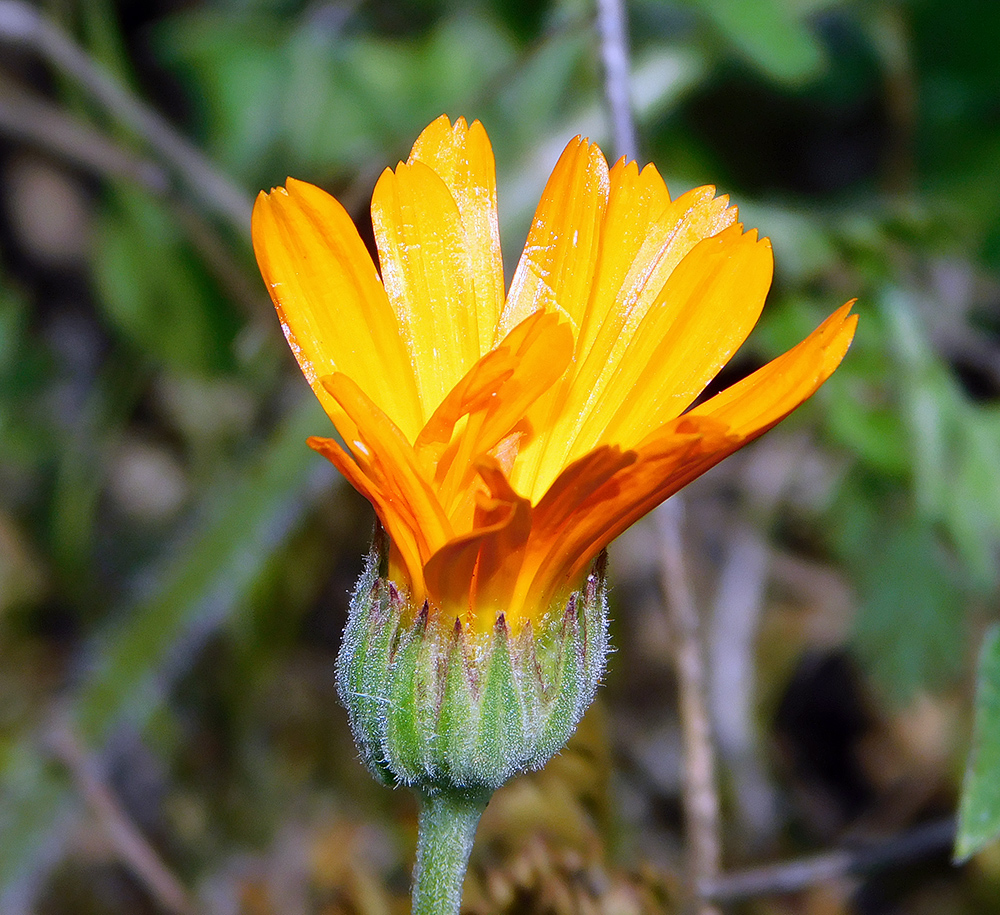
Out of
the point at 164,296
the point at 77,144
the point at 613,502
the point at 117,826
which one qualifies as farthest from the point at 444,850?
the point at 164,296

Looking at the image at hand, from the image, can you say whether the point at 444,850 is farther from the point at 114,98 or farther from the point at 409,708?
the point at 114,98

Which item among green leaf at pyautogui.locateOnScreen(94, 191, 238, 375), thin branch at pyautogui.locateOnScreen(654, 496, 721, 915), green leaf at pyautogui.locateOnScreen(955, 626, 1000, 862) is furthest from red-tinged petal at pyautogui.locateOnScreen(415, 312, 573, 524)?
green leaf at pyautogui.locateOnScreen(94, 191, 238, 375)

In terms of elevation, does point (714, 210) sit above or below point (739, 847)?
above

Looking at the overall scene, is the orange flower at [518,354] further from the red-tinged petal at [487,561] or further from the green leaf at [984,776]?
the green leaf at [984,776]

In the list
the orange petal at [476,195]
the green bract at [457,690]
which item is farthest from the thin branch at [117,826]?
the orange petal at [476,195]

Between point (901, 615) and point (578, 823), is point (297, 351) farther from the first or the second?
point (901, 615)

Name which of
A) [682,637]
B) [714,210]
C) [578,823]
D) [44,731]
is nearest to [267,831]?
[44,731]

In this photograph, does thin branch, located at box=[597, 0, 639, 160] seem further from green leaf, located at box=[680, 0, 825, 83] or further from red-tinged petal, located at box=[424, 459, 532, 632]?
red-tinged petal, located at box=[424, 459, 532, 632]
